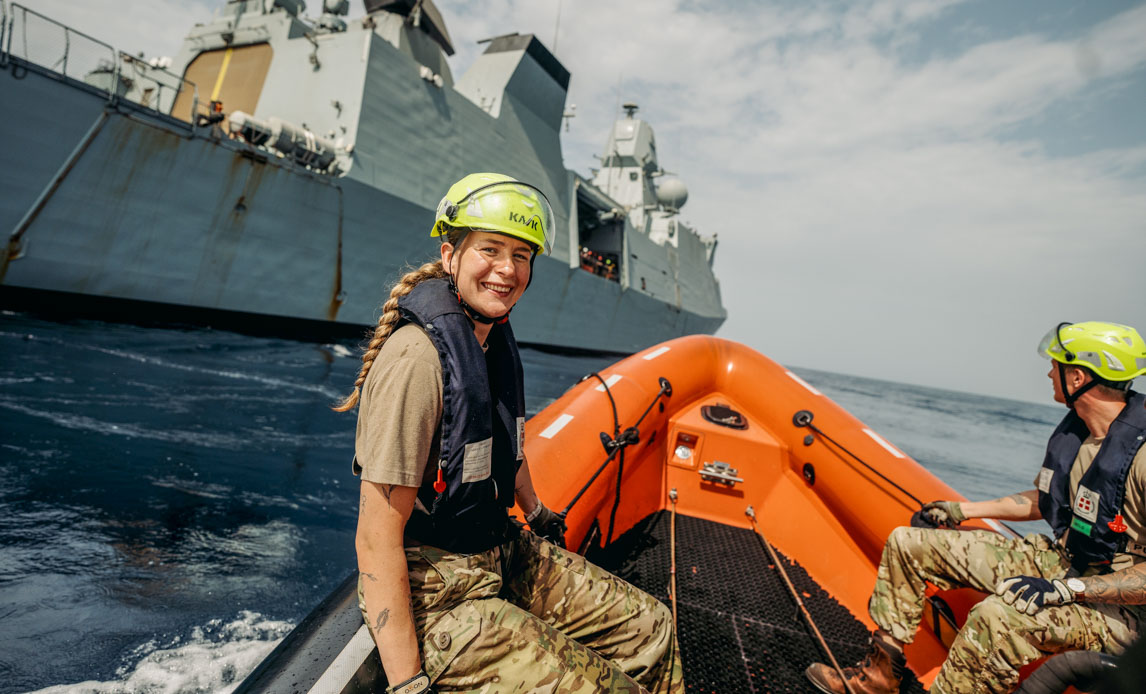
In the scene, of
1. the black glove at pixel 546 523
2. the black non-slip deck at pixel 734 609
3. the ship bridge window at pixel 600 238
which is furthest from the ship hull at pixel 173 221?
the black glove at pixel 546 523

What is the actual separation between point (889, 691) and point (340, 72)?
1155cm

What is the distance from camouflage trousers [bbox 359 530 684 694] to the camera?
98cm

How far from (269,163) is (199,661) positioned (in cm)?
828

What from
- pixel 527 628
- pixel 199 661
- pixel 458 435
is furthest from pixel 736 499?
pixel 199 661

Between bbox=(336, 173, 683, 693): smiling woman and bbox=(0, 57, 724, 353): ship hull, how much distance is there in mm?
8713

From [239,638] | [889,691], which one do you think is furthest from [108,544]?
[889,691]

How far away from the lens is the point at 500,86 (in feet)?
41.7

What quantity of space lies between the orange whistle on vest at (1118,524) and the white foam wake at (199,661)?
119 inches

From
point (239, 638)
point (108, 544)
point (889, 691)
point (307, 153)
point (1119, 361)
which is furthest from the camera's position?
point (307, 153)

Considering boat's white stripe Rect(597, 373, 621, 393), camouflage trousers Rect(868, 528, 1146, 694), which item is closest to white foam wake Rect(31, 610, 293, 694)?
boat's white stripe Rect(597, 373, 621, 393)

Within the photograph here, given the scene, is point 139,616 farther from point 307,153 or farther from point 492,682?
point 307,153

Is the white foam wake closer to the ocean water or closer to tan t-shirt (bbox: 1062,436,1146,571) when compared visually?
the ocean water

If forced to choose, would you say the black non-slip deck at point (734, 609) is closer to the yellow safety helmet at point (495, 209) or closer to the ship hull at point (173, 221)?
the yellow safety helmet at point (495, 209)

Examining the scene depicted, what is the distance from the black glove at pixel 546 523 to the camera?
1.60 meters
